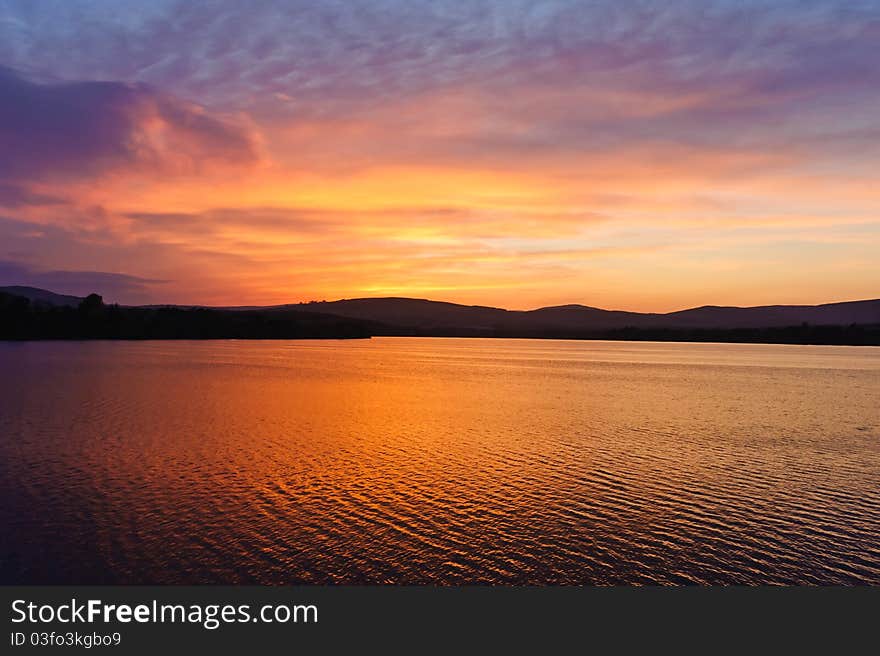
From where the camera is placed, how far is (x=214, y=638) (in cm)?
1741

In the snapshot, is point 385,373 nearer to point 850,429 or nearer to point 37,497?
point 850,429

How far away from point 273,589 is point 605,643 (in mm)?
10838

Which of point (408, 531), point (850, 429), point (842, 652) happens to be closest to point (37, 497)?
point (408, 531)

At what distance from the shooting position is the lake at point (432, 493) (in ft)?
69.9

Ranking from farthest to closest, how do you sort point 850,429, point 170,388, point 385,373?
point 385,373 < point 170,388 < point 850,429

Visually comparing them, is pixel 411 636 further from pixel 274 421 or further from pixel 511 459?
pixel 274 421

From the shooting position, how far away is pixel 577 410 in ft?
209

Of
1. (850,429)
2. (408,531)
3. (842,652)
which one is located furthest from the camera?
(850,429)

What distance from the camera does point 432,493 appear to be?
30391 mm

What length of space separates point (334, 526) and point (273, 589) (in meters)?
5.74

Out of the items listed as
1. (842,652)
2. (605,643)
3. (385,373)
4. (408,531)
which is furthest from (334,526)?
(385,373)

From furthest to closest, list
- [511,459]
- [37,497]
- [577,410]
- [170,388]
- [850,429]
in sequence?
1. [170,388]
2. [577,410]
3. [850,429]
4. [511,459]
5. [37,497]

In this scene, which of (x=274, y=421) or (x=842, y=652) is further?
(x=274, y=421)

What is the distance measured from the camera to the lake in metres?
21.3
